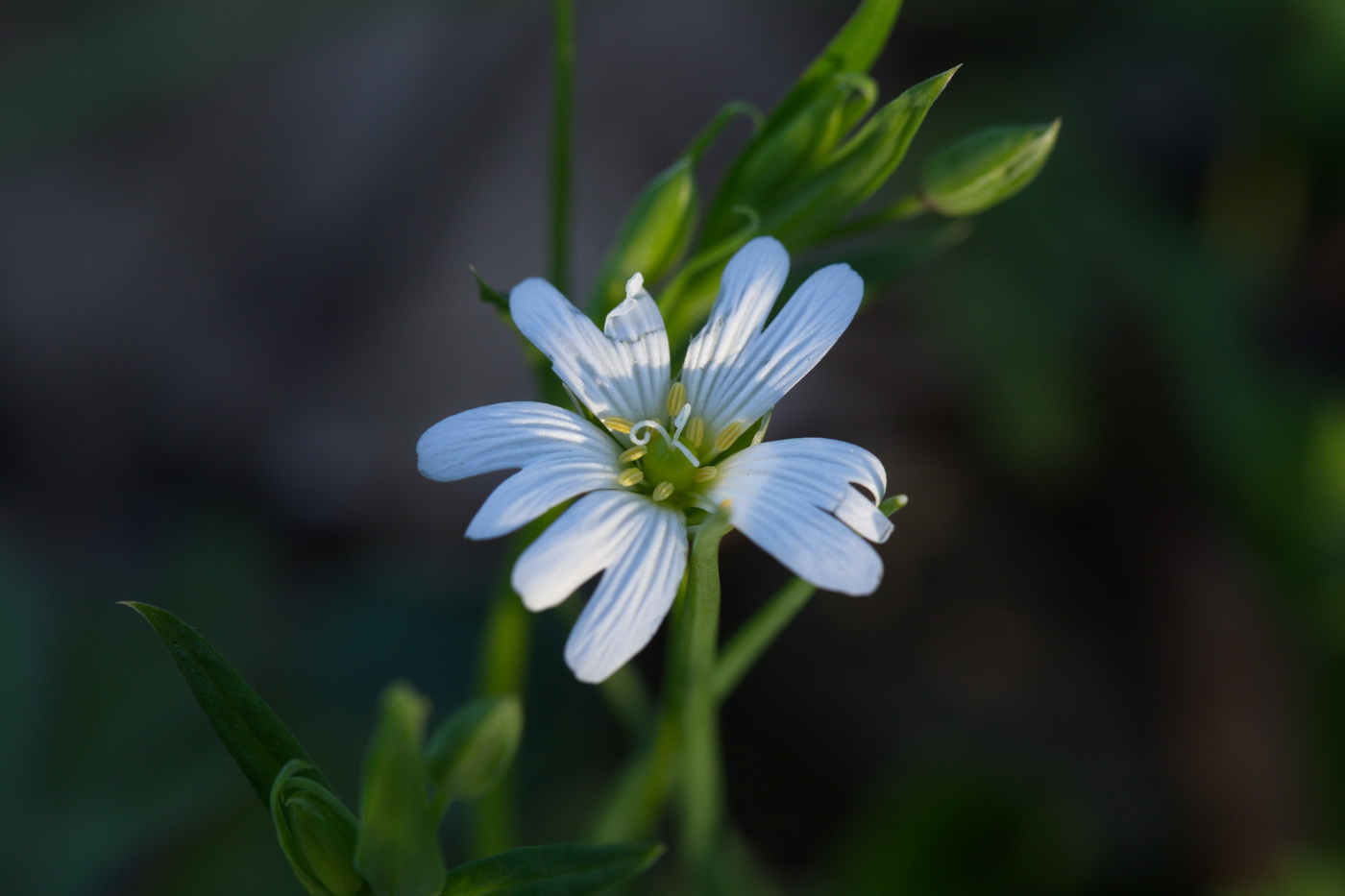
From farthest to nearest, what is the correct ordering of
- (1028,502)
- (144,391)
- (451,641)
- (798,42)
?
(798,42)
(144,391)
(1028,502)
(451,641)

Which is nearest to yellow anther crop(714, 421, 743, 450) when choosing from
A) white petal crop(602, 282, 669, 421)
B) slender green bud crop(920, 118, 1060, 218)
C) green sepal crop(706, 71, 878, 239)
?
white petal crop(602, 282, 669, 421)

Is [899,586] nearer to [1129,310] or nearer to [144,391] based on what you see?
[1129,310]

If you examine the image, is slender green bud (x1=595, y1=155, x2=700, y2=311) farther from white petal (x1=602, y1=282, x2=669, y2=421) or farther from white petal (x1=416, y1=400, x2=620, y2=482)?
white petal (x1=416, y1=400, x2=620, y2=482)

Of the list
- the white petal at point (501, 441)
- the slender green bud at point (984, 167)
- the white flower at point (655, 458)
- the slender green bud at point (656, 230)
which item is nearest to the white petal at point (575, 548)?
the white flower at point (655, 458)

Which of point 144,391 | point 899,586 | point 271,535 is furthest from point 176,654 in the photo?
point 144,391

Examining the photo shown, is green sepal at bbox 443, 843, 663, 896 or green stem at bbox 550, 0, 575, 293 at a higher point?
green stem at bbox 550, 0, 575, 293

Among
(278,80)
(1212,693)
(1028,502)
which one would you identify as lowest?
(1212,693)
